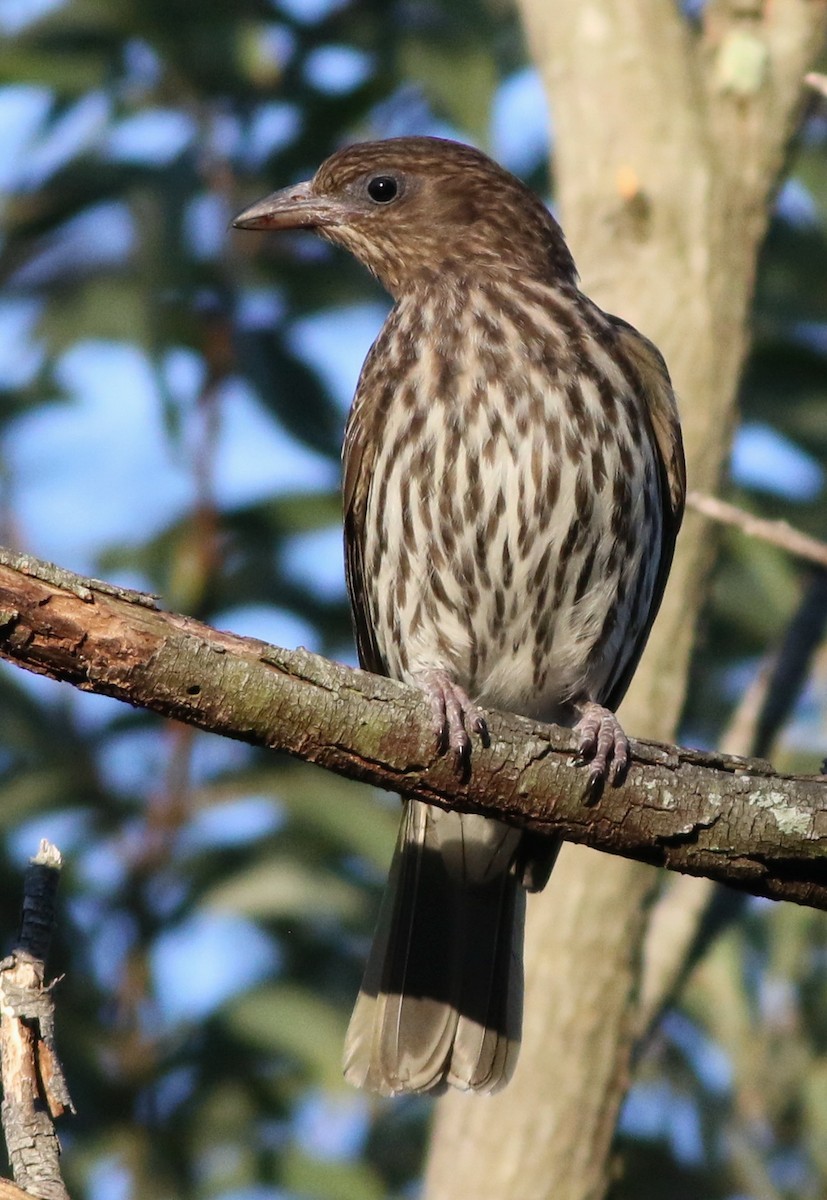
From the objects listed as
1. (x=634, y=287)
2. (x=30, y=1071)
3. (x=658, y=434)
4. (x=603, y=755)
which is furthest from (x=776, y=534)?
(x=30, y=1071)

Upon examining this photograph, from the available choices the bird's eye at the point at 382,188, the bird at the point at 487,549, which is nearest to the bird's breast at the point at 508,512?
the bird at the point at 487,549

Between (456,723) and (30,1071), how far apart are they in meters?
0.88

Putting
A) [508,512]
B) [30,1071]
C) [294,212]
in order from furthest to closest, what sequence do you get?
[294,212], [508,512], [30,1071]

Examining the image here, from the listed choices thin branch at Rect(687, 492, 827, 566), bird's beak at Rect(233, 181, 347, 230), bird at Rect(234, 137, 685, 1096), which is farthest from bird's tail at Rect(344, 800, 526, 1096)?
bird's beak at Rect(233, 181, 347, 230)

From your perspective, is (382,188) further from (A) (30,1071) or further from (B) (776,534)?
(A) (30,1071)

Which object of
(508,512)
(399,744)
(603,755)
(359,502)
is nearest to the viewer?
(399,744)

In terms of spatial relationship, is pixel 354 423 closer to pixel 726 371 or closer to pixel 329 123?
pixel 726 371

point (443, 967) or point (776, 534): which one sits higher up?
point (776, 534)

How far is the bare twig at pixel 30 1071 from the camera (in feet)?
9.24

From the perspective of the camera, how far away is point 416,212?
187 inches

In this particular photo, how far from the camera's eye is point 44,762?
5.19 m

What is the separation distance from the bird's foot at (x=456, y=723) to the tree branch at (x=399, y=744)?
23 mm

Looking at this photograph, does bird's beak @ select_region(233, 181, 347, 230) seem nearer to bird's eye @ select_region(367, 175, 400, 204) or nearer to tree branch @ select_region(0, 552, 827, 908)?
bird's eye @ select_region(367, 175, 400, 204)

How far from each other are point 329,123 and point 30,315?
113 centimetres
